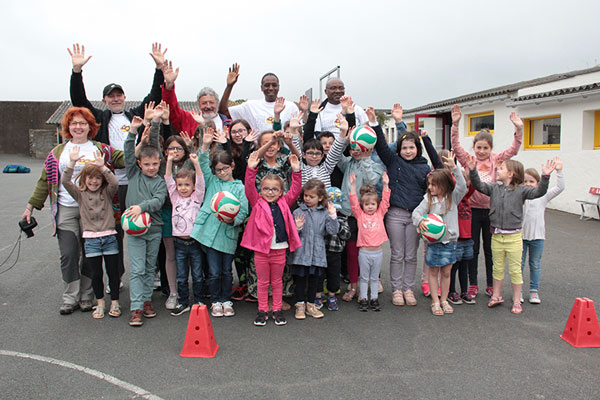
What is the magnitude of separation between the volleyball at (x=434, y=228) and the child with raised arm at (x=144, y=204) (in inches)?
107

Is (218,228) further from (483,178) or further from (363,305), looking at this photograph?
(483,178)

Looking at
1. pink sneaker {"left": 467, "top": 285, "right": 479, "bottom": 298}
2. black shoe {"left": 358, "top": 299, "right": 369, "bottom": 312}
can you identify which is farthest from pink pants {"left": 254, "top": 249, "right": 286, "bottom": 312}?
pink sneaker {"left": 467, "top": 285, "right": 479, "bottom": 298}

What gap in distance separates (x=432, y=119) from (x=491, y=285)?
16124 millimetres

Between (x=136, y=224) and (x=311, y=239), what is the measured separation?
1734 millimetres

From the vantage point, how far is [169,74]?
507 cm

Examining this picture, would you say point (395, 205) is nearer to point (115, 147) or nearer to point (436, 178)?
point (436, 178)

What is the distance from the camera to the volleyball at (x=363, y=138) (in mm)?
4730

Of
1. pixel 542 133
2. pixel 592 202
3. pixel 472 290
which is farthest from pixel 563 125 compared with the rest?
pixel 472 290

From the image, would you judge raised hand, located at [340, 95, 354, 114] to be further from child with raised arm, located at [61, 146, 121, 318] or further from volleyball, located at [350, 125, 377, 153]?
child with raised arm, located at [61, 146, 121, 318]

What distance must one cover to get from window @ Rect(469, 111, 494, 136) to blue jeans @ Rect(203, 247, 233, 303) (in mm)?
13008

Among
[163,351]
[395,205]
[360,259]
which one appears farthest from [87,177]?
[395,205]

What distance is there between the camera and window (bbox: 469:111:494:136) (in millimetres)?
15500

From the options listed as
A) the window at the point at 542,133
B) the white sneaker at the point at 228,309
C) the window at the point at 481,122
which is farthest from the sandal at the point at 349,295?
the window at the point at 481,122

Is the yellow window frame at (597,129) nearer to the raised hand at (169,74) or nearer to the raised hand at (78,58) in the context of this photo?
the raised hand at (169,74)
